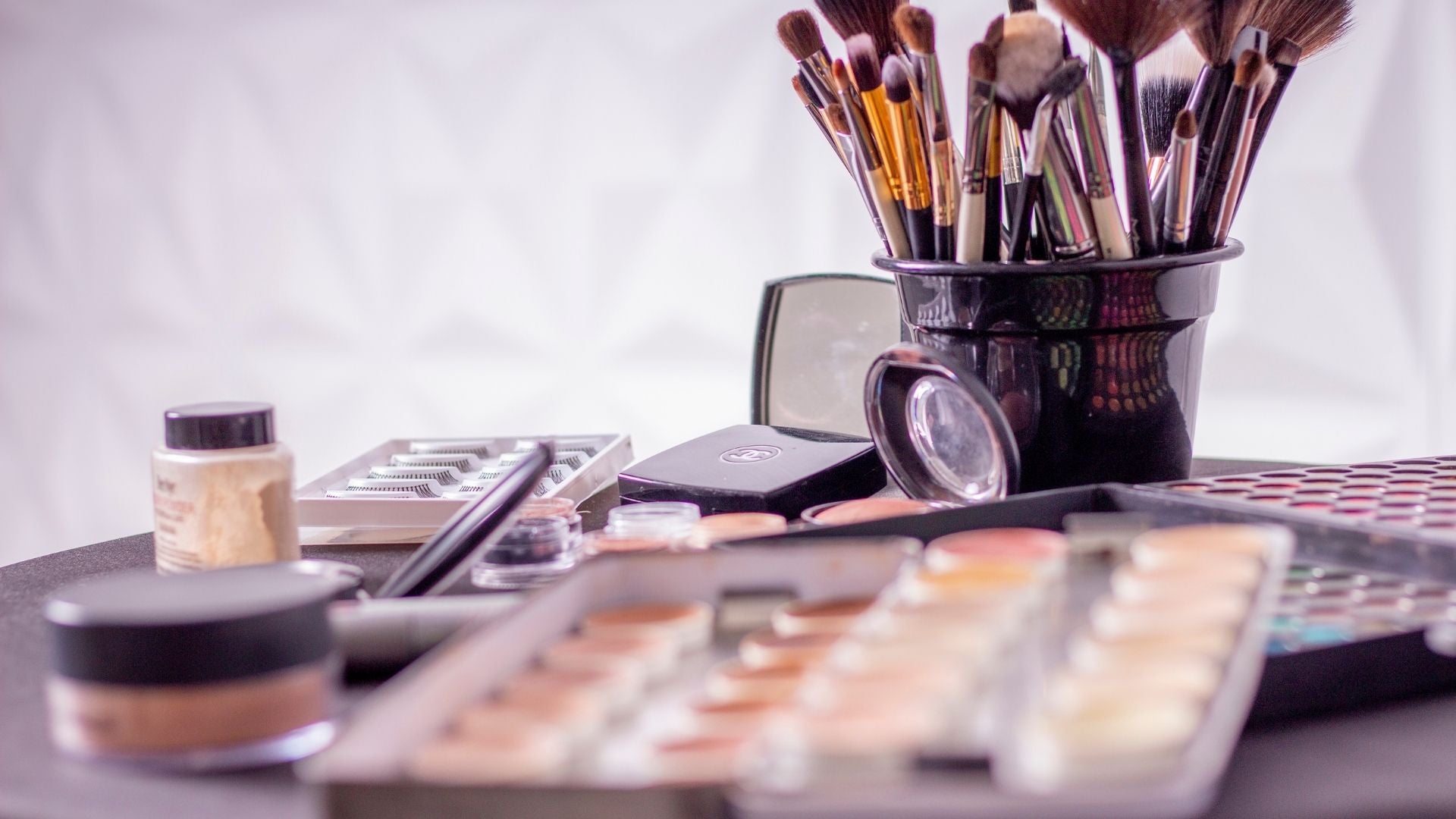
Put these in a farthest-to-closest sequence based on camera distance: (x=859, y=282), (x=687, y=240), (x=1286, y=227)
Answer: (x=687, y=240)
(x=1286, y=227)
(x=859, y=282)

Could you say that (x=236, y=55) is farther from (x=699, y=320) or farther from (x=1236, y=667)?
(x=1236, y=667)

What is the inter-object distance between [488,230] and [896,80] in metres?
0.88

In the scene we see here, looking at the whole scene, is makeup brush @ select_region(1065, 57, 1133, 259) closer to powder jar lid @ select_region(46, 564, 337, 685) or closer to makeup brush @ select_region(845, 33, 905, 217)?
makeup brush @ select_region(845, 33, 905, 217)

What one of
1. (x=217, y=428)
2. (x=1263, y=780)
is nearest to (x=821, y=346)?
(x=217, y=428)

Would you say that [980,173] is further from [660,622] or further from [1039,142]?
[660,622]

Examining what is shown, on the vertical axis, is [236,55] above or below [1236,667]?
above

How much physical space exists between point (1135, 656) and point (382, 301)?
123cm

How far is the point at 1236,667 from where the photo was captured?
280 millimetres

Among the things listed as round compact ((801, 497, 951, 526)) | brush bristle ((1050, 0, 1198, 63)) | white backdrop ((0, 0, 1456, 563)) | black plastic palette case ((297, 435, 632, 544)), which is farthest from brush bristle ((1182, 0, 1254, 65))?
white backdrop ((0, 0, 1456, 563))

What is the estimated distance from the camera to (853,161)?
59 cm

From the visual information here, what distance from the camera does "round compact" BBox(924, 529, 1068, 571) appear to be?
0.37m

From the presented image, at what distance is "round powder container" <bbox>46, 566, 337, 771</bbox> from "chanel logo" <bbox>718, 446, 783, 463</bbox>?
32 cm

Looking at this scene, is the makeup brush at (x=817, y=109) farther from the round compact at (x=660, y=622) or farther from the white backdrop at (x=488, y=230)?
the white backdrop at (x=488, y=230)

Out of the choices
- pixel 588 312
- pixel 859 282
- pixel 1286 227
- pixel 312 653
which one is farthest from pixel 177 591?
pixel 588 312
